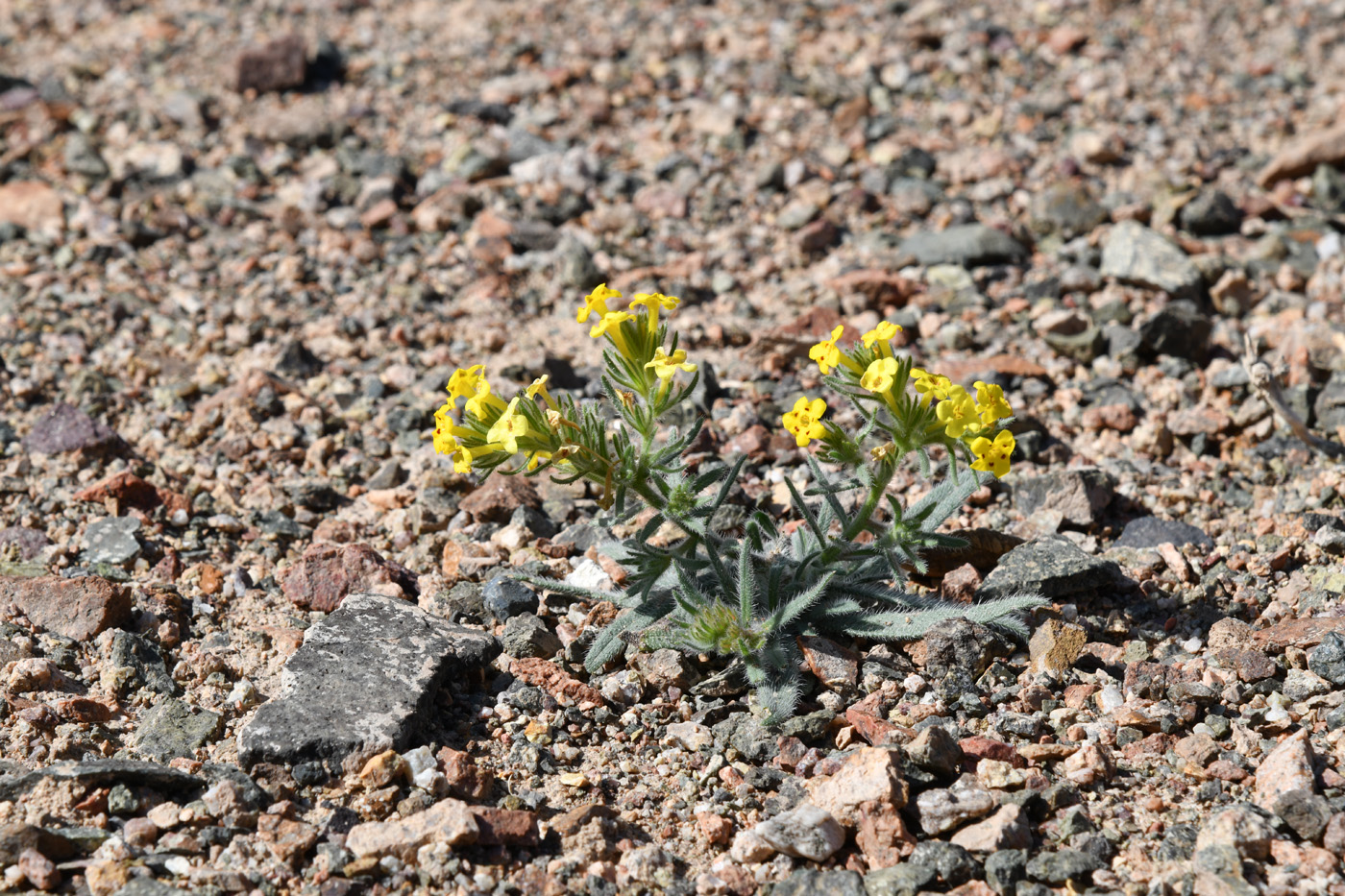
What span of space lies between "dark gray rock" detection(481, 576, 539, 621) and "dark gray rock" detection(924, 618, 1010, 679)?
4.88 feet

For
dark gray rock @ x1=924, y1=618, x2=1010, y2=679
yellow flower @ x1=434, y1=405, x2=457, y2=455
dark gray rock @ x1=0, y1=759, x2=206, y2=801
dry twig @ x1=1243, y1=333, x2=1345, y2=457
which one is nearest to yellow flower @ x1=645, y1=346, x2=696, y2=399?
yellow flower @ x1=434, y1=405, x2=457, y2=455

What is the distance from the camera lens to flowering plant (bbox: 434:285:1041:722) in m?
3.40

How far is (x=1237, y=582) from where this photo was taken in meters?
4.29

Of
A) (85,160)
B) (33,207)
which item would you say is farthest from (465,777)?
(85,160)

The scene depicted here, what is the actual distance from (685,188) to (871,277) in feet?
5.47

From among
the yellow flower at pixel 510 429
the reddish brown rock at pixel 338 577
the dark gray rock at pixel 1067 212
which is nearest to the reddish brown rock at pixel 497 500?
the reddish brown rock at pixel 338 577

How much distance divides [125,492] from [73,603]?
2.81 ft

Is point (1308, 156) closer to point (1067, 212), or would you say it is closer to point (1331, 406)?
point (1067, 212)

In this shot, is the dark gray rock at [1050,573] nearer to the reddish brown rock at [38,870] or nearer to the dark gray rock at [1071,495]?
the dark gray rock at [1071,495]

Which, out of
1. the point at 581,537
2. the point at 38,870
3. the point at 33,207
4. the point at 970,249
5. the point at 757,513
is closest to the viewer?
the point at 38,870

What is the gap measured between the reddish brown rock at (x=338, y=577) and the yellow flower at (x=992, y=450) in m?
2.28

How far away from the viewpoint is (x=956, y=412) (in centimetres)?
335

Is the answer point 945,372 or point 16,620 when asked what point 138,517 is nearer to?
point 16,620

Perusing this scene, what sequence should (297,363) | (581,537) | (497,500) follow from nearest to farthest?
(581,537)
(497,500)
(297,363)
